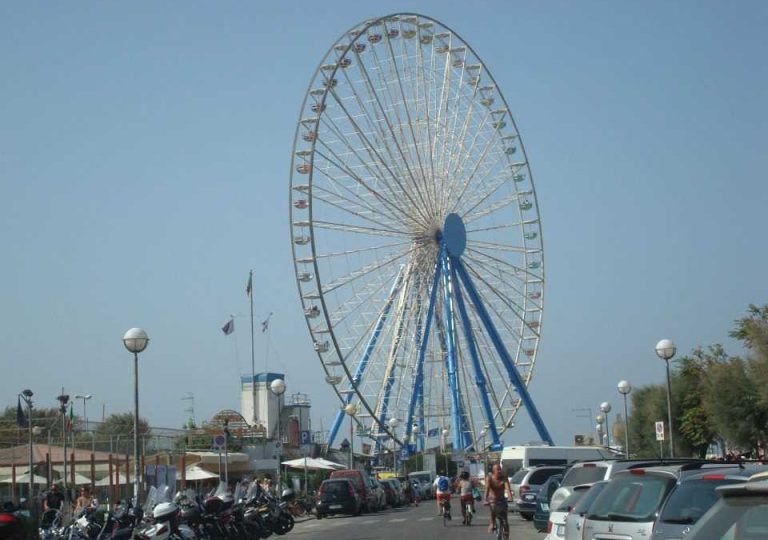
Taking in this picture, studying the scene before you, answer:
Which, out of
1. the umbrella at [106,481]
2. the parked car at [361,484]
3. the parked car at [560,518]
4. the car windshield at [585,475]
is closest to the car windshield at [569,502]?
the parked car at [560,518]

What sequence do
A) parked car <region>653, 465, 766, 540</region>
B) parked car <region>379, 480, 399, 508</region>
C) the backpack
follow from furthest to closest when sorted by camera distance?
parked car <region>379, 480, 399, 508</region>, the backpack, parked car <region>653, 465, 766, 540</region>

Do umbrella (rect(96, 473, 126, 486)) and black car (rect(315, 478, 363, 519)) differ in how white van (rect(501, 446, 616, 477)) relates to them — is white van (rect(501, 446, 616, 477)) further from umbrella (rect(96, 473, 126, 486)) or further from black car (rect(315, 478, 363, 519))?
umbrella (rect(96, 473, 126, 486))

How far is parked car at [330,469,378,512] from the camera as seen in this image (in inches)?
1727

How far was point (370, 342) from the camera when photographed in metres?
48.6

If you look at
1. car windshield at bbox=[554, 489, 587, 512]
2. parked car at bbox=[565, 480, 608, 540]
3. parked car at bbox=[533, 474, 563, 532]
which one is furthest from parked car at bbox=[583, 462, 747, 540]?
parked car at bbox=[533, 474, 563, 532]

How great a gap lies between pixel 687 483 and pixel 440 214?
3837cm

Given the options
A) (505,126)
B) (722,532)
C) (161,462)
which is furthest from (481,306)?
(722,532)

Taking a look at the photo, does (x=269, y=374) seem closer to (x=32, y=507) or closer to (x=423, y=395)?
(x=423, y=395)

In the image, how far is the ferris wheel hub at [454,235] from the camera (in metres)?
49.6

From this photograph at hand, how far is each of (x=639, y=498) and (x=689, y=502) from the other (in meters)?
0.75

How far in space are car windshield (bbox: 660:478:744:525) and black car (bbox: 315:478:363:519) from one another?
31965mm

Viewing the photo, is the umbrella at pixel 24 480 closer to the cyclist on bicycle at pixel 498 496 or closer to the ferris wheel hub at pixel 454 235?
the ferris wheel hub at pixel 454 235

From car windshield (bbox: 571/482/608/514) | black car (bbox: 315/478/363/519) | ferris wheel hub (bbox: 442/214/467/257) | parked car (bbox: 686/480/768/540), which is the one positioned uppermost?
ferris wheel hub (bbox: 442/214/467/257)

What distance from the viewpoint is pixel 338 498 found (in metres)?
42.7
